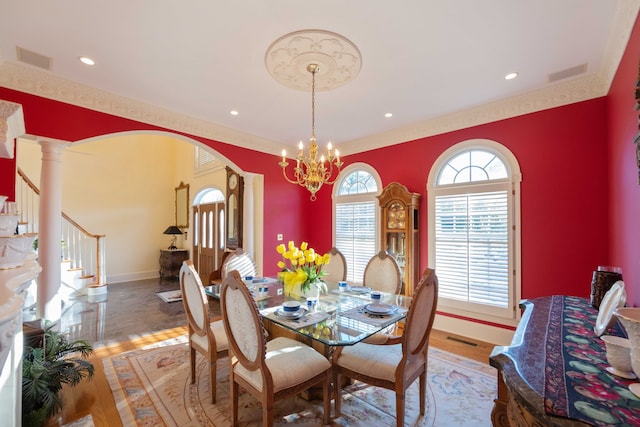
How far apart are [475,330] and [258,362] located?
3.02 m

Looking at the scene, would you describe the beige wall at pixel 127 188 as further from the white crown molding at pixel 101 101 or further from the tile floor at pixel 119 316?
the white crown molding at pixel 101 101

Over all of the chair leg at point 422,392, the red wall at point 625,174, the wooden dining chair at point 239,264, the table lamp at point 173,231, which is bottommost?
the chair leg at point 422,392

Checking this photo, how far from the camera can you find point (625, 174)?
85.7 inches

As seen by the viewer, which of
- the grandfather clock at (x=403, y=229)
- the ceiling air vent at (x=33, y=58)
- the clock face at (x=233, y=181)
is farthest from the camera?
the clock face at (x=233, y=181)

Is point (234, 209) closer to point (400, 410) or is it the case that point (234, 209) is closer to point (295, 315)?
point (295, 315)

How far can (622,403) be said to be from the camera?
0.90 meters

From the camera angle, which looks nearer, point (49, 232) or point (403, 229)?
point (49, 232)

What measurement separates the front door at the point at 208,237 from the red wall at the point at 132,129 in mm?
2093

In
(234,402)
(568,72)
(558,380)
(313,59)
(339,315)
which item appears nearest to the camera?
(558,380)

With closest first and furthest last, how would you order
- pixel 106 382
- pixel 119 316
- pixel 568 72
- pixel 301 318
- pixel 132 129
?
pixel 301 318 < pixel 106 382 < pixel 568 72 < pixel 132 129 < pixel 119 316

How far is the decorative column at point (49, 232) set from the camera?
2.87m

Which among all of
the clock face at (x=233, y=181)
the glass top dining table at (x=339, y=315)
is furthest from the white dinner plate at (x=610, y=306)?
the clock face at (x=233, y=181)

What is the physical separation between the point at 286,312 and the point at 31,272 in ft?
4.64

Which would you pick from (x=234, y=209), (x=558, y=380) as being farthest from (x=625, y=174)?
Result: (x=234, y=209)
